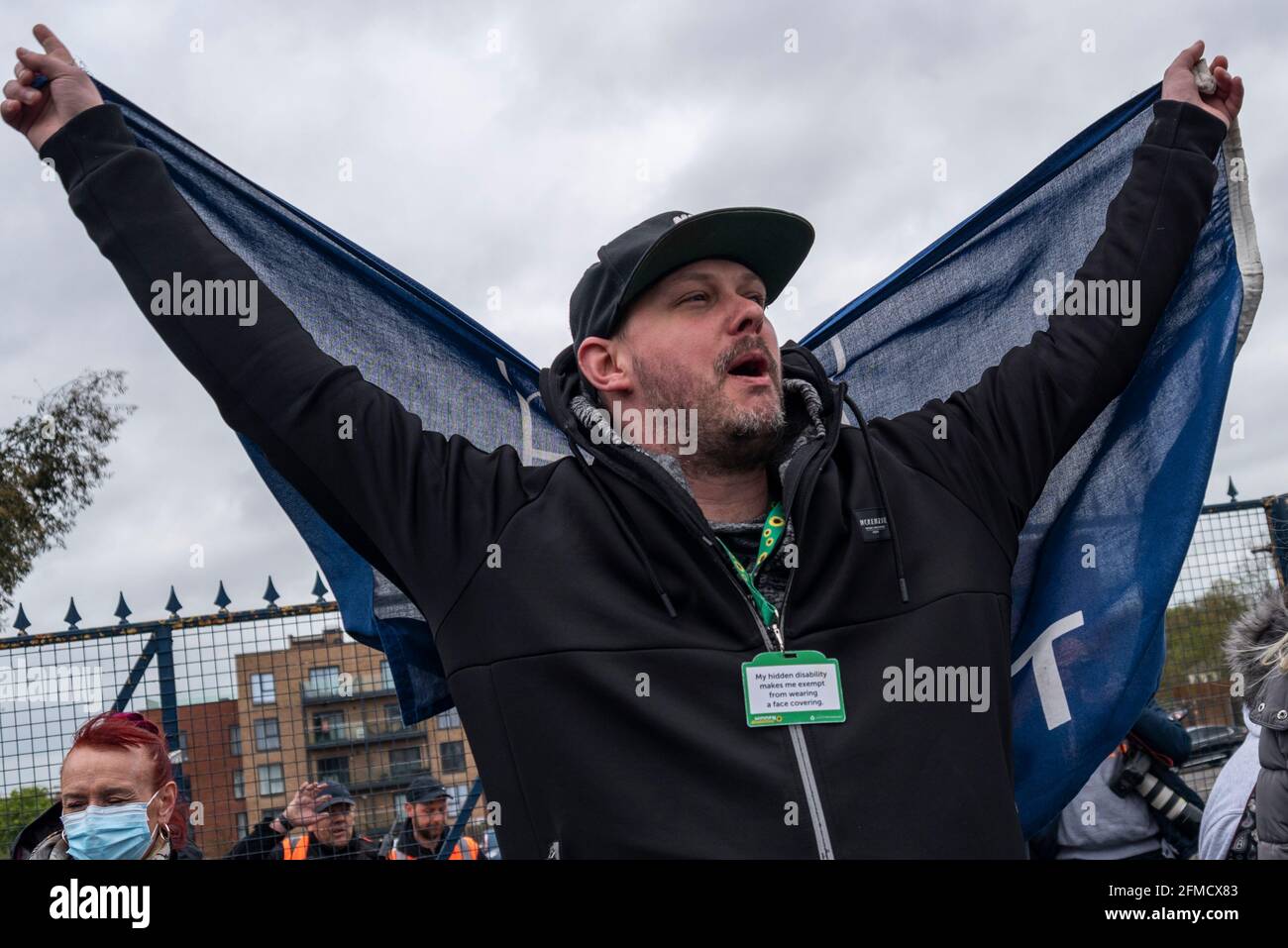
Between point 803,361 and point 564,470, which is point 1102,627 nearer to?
point 803,361

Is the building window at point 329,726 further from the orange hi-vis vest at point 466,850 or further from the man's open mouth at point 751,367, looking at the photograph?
the man's open mouth at point 751,367

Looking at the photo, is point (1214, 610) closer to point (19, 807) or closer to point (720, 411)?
point (720, 411)

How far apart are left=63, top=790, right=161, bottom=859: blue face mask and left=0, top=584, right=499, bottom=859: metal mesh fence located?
6.16 feet

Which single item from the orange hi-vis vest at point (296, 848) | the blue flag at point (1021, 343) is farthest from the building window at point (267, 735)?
the blue flag at point (1021, 343)

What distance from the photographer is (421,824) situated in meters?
5.95

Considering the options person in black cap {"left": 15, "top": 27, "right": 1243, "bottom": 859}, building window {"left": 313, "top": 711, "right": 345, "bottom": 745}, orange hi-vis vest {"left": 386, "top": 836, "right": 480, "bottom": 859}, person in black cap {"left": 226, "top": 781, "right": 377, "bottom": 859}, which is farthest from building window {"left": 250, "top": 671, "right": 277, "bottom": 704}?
person in black cap {"left": 15, "top": 27, "right": 1243, "bottom": 859}

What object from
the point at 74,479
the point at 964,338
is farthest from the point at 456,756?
the point at 74,479

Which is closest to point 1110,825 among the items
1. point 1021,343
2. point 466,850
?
point 1021,343

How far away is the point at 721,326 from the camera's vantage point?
107 inches

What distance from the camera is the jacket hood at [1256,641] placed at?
380cm

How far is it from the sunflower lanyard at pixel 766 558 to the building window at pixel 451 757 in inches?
142

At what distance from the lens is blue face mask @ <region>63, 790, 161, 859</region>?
3.36 meters

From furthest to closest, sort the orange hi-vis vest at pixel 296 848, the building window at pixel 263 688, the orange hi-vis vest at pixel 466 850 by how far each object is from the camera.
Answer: the building window at pixel 263 688 → the orange hi-vis vest at pixel 466 850 → the orange hi-vis vest at pixel 296 848

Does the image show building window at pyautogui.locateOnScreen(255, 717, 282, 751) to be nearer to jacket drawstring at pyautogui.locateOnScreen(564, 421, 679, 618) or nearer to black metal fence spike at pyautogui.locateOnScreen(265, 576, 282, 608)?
black metal fence spike at pyautogui.locateOnScreen(265, 576, 282, 608)
